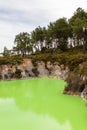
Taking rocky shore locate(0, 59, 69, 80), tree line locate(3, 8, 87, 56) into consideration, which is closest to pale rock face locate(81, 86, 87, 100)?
rocky shore locate(0, 59, 69, 80)

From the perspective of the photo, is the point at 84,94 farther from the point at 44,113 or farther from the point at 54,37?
the point at 54,37

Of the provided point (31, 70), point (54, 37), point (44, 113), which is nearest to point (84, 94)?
point (44, 113)

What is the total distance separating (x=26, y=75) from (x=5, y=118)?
27651 millimetres

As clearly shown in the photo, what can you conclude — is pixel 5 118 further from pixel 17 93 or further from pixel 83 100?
pixel 17 93

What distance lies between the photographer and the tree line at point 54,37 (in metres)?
58.7

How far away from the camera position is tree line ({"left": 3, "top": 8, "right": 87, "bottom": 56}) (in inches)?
2311

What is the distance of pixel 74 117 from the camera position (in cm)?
1814

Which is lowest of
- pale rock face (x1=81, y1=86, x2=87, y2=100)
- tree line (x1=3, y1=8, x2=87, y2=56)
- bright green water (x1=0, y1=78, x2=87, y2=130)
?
bright green water (x1=0, y1=78, x2=87, y2=130)

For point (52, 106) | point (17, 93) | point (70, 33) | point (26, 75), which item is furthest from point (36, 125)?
point (70, 33)

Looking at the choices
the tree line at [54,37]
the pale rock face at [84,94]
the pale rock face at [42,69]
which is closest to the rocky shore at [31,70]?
the pale rock face at [42,69]

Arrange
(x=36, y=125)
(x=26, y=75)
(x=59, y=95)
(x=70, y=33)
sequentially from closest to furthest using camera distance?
(x=36, y=125) → (x=59, y=95) → (x=26, y=75) → (x=70, y=33)

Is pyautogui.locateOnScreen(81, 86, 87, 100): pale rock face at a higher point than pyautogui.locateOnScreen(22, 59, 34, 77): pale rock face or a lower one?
lower

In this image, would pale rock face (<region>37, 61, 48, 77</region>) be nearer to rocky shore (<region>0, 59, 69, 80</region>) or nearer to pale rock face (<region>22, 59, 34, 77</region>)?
rocky shore (<region>0, 59, 69, 80</region>)

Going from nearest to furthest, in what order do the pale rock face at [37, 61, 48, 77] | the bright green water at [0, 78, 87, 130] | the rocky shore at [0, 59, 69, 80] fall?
the bright green water at [0, 78, 87, 130] < the rocky shore at [0, 59, 69, 80] < the pale rock face at [37, 61, 48, 77]
